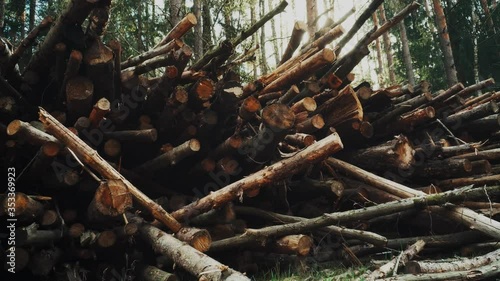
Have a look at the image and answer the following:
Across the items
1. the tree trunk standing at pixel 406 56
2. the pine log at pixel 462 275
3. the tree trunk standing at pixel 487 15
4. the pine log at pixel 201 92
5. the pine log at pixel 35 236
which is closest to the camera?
the pine log at pixel 462 275

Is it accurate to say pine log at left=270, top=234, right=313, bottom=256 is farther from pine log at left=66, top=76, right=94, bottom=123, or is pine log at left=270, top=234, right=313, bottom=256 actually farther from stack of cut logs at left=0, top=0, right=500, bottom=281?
pine log at left=66, top=76, right=94, bottom=123

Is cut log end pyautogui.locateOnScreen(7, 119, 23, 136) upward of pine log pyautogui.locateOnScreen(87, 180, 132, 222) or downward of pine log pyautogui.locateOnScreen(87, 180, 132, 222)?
upward

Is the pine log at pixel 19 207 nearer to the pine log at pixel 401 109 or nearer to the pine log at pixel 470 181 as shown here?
the pine log at pixel 401 109

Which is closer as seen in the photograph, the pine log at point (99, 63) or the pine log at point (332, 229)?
the pine log at point (99, 63)

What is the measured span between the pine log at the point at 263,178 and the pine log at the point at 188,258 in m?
0.40

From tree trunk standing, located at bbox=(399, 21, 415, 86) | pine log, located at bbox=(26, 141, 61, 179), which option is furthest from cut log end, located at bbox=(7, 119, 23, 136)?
tree trunk standing, located at bbox=(399, 21, 415, 86)

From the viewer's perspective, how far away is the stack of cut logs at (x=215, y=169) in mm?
3869

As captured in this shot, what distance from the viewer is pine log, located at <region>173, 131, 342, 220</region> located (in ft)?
13.2

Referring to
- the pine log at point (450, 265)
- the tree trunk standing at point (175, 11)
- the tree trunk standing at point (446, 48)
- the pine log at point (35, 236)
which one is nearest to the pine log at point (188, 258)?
the pine log at point (35, 236)

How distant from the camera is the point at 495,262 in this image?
3361 millimetres

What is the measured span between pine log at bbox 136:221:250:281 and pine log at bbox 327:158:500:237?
8.25 feet

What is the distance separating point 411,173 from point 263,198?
202 centimetres

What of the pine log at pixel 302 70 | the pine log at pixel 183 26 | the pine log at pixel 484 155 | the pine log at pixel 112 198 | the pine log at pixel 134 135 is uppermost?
the pine log at pixel 183 26

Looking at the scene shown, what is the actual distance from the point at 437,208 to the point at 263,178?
1.95m
